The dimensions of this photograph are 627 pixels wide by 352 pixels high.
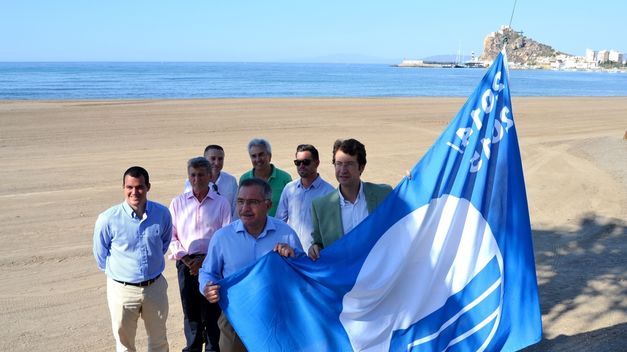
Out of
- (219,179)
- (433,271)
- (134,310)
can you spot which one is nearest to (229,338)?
(134,310)

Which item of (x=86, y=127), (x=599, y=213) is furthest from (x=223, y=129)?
(x=599, y=213)

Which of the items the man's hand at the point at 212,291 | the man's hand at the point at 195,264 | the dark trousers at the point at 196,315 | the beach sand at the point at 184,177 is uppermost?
the man's hand at the point at 212,291

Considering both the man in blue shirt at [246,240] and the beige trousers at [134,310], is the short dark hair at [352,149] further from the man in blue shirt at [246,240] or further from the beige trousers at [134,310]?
the beige trousers at [134,310]

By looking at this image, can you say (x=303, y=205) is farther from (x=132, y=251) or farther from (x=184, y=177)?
(x=184, y=177)

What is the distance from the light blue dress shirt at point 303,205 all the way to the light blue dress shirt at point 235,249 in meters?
1.06

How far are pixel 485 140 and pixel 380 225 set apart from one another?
97 centimetres

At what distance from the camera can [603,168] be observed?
14.9m

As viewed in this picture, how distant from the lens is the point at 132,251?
4.54 metres

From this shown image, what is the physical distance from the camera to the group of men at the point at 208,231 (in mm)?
3998

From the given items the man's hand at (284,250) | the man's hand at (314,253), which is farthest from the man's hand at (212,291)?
the man's hand at (314,253)

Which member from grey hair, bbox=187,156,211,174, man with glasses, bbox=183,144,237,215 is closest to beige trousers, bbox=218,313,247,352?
grey hair, bbox=187,156,211,174

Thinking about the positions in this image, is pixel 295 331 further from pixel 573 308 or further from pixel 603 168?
pixel 603 168

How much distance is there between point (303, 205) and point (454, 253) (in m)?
1.41

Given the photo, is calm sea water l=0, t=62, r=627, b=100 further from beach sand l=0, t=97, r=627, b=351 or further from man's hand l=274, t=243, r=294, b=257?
man's hand l=274, t=243, r=294, b=257
